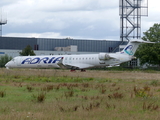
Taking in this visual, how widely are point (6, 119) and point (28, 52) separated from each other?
69210 mm

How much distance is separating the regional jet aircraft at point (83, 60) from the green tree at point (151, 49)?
18.4 meters

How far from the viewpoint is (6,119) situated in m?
10.5

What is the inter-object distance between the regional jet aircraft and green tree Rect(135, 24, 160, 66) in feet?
60.5

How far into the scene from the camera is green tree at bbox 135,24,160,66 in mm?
67312

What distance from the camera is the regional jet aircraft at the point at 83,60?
4938 cm

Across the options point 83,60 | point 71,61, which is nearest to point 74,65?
point 71,61

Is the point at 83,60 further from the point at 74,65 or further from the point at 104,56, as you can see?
the point at 104,56

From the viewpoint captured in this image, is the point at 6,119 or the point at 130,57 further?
the point at 130,57

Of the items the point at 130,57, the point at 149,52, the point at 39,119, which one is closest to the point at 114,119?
the point at 39,119

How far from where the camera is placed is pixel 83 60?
2042 inches

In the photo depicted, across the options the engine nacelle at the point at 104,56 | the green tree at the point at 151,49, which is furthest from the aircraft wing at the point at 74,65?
the green tree at the point at 151,49

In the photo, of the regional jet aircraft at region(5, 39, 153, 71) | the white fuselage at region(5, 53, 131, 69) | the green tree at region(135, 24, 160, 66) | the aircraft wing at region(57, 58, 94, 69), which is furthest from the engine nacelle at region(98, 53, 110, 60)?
the green tree at region(135, 24, 160, 66)

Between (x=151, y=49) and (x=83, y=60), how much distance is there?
66.9ft

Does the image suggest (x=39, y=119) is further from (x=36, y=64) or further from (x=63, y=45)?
(x=63, y=45)
